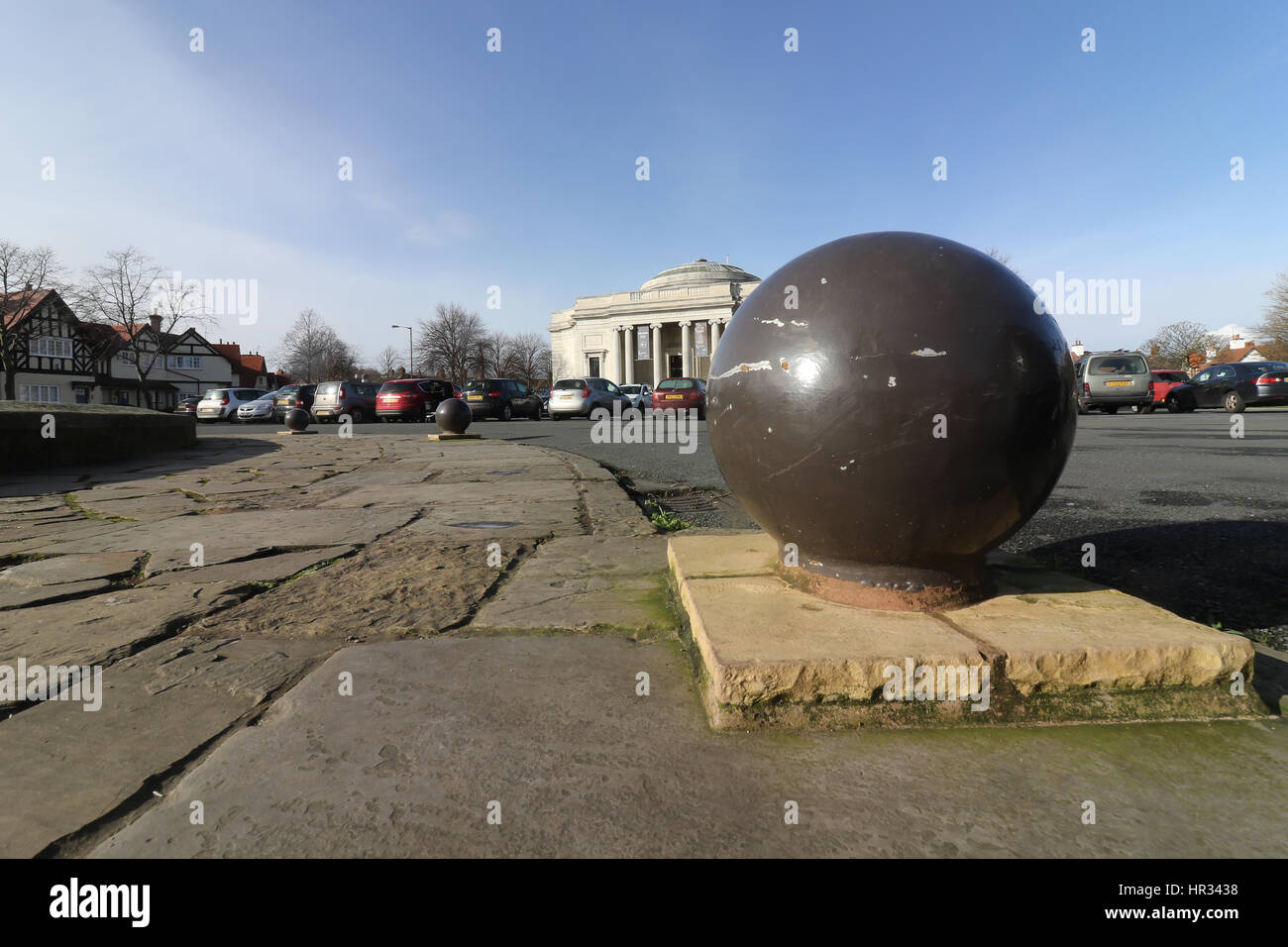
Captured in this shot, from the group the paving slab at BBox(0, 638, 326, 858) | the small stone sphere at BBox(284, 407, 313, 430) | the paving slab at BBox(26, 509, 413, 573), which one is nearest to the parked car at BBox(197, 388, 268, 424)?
the small stone sphere at BBox(284, 407, 313, 430)

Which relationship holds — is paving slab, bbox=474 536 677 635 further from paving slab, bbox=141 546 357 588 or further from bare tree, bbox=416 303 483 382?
bare tree, bbox=416 303 483 382

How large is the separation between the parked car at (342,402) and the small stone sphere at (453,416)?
11343 millimetres

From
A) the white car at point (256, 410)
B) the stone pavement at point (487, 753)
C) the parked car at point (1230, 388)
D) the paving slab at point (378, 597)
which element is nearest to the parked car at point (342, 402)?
the white car at point (256, 410)

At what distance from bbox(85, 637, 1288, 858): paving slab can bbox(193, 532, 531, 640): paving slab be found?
67 cm

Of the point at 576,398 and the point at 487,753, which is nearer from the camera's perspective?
the point at 487,753

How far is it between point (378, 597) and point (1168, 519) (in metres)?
4.87

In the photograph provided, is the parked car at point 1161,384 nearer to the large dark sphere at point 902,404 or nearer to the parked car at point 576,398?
the parked car at point 576,398

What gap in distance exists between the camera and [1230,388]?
2075cm

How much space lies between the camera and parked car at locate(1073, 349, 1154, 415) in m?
20.7

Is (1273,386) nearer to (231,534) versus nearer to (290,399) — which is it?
(231,534)

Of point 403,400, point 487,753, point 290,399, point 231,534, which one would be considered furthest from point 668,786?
point 290,399

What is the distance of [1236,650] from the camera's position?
187 centimetres

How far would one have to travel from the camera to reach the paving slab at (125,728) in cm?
146
